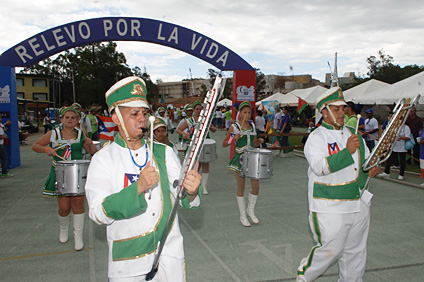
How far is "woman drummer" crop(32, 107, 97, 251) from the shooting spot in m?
5.06

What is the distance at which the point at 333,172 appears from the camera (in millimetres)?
3256

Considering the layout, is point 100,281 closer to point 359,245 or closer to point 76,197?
point 76,197

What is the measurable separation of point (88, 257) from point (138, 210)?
3.29 meters

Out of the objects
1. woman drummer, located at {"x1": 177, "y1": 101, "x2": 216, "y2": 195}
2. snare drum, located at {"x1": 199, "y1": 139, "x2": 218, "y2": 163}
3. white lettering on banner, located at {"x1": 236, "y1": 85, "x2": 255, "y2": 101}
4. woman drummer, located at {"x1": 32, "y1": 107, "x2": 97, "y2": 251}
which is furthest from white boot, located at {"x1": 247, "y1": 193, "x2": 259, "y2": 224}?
white lettering on banner, located at {"x1": 236, "y1": 85, "x2": 255, "y2": 101}

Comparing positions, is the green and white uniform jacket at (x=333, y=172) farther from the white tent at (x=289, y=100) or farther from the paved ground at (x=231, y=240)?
the white tent at (x=289, y=100)

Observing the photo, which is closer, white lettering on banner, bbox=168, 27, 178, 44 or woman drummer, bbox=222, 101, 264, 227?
woman drummer, bbox=222, 101, 264, 227

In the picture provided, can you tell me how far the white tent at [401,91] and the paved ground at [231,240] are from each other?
378 centimetres

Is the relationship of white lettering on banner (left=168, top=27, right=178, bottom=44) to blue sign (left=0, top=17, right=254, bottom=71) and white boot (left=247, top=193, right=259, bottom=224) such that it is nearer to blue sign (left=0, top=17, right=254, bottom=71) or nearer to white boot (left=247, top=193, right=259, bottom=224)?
blue sign (left=0, top=17, right=254, bottom=71)

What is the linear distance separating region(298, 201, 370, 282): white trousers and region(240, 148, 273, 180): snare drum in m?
2.38

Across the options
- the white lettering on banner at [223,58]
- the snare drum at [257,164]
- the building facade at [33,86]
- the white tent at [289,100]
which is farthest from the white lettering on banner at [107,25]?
the building facade at [33,86]

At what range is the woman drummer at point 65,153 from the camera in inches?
199

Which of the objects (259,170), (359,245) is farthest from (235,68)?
(359,245)

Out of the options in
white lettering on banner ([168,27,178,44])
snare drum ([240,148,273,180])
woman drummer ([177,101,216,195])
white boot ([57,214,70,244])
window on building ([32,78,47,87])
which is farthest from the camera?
window on building ([32,78,47,87])

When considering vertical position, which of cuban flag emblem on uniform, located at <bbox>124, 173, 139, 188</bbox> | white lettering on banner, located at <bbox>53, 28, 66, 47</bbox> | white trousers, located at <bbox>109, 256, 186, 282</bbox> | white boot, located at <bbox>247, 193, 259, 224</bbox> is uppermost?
white lettering on banner, located at <bbox>53, 28, 66, 47</bbox>
